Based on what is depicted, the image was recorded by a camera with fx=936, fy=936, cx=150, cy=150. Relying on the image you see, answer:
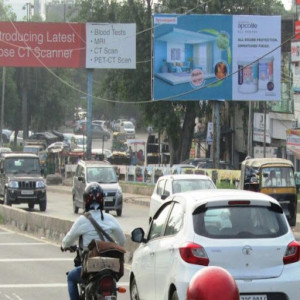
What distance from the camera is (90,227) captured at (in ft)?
30.3

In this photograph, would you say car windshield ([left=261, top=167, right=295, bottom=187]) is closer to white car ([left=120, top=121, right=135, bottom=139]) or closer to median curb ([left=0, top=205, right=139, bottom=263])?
median curb ([left=0, top=205, right=139, bottom=263])

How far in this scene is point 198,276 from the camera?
11.4 ft

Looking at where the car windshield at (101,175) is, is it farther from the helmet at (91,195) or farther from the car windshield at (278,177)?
the helmet at (91,195)

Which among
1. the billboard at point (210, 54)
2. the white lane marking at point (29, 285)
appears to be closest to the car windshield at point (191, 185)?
the white lane marking at point (29, 285)

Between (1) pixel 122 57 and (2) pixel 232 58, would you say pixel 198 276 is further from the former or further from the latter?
(1) pixel 122 57

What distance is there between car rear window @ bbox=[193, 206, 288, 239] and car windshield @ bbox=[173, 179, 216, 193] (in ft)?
49.2

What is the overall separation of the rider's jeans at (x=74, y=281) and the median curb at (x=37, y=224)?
12.0m

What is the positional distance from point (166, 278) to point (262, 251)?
3.29ft

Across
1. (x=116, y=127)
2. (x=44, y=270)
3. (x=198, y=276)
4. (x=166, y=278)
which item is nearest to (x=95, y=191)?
(x=166, y=278)

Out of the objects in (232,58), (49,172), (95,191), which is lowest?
(49,172)

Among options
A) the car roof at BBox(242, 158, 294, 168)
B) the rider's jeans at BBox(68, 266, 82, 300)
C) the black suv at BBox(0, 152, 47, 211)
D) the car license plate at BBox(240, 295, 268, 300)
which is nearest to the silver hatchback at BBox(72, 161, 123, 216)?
the black suv at BBox(0, 152, 47, 211)

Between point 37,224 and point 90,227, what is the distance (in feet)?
51.2

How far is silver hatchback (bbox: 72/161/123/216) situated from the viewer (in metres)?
33.8

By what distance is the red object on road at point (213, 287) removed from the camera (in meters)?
3.40
